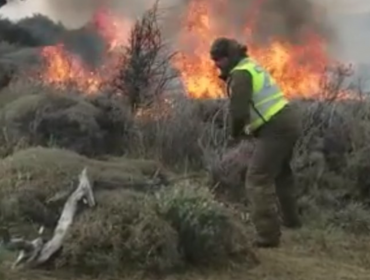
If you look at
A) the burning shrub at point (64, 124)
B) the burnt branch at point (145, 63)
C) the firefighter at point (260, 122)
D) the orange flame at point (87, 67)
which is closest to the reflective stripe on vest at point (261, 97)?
the firefighter at point (260, 122)

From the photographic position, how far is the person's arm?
8.63 metres

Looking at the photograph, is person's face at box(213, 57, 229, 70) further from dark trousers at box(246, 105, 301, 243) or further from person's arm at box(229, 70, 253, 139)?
dark trousers at box(246, 105, 301, 243)

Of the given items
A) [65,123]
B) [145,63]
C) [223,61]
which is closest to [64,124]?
[65,123]

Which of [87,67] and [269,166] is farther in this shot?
[87,67]

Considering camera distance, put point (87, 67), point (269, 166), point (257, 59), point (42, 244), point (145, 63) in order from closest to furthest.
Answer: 1. point (42, 244)
2. point (269, 166)
3. point (145, 63)
4. point (257, 59)
5. point (87, 67)

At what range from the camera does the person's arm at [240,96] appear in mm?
8633

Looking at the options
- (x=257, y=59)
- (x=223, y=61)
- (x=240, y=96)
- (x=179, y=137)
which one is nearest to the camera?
(x=240, y=96)

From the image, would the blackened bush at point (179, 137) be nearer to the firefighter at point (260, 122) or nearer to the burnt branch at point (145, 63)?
the burnt branch at point (145, 63)

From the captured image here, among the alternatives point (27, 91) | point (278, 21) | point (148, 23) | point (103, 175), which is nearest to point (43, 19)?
point (278, 21)

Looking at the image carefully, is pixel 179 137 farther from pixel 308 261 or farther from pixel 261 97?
pixel 308 261

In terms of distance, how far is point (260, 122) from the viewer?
8883mm

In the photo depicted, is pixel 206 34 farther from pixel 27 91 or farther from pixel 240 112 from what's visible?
pixel 240 112

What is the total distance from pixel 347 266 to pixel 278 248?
0.68m

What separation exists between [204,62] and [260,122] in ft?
31.5
